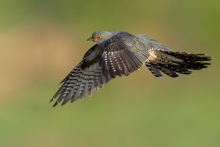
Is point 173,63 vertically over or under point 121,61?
over

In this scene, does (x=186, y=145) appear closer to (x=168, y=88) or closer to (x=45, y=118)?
(x=45, y=118)

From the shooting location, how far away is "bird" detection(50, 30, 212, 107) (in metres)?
8.11

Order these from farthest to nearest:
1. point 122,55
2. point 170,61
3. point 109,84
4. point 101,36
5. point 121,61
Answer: point 109,84 → point 101,36 → point 170,61 → point 122,55 → point 121,61

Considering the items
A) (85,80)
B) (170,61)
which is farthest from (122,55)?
(85,80)

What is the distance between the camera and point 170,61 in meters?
8.90

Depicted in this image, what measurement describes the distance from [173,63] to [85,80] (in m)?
1.41

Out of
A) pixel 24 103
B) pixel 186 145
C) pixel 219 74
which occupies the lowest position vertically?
pixel 186 145

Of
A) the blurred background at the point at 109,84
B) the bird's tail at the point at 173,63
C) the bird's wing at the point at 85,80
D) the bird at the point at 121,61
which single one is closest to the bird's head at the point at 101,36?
the bird at the point at 121,61

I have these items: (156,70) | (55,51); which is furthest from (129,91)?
(156,70)

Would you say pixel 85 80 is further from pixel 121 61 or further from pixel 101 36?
pixel 121 61

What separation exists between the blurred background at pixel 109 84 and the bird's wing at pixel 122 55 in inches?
166

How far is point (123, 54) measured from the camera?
823 cm

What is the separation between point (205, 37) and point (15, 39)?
530cm

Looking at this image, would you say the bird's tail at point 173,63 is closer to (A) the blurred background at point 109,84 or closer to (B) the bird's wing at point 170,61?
(B) the bird's wing at point 170,61
